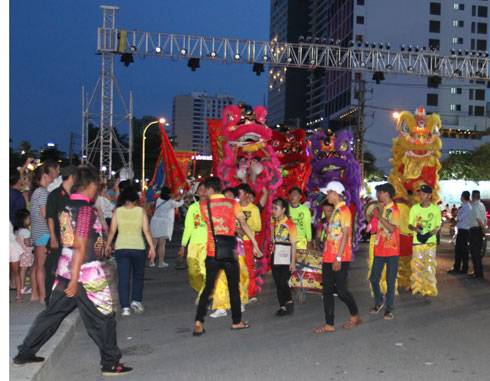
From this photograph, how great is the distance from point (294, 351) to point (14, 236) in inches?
172

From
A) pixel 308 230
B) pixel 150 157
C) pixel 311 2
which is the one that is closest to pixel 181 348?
pixel 308 230

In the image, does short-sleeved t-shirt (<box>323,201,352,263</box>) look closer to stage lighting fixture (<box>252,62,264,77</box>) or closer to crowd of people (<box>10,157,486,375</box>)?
crowd of people (<box>10,157,486,375</box>)

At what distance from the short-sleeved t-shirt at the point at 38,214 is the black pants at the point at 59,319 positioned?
2.69m

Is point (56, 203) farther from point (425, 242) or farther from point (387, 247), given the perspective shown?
point (425, 242)

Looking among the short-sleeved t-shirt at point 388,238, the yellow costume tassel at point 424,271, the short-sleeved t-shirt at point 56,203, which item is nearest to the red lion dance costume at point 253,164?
the short-sleeved t-shirt at point 388,238

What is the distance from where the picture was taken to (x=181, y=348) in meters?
5.90

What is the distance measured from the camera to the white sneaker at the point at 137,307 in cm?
761

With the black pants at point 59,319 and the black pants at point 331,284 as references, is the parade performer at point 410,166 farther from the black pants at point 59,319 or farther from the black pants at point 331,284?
the black pants at point 59,319

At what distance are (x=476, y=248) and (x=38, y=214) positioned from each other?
326 inches

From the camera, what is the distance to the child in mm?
8047

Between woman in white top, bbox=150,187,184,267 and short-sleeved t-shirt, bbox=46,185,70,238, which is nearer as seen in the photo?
short-sleeved t-shirt, bbox=46,185,70,238

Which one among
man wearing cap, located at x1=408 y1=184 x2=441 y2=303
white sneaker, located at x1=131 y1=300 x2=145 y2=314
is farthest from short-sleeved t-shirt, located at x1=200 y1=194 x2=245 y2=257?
man wearing cap, located at x1=408 y1=184 x2=441 y2=303

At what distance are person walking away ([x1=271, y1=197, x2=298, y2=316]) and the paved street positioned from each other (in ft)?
0.72

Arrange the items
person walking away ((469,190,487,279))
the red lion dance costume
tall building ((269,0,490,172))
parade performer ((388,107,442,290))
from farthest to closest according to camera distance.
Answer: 1. tall building ((269,0,490,172))
2. person walking away ((469,190,487,279))
3. parade performer ((388,107,442,290))
4. the red lion dance costume
